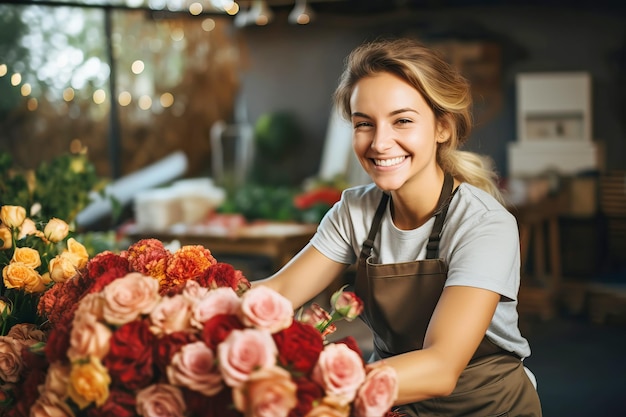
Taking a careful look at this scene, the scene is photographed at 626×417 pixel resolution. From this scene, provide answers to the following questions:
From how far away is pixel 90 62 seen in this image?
588cm

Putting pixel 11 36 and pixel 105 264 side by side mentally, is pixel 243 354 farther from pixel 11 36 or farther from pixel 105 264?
pixel 11 36

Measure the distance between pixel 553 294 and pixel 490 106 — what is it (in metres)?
2.08

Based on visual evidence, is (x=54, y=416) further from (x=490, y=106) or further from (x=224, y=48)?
(x=224, y=48)

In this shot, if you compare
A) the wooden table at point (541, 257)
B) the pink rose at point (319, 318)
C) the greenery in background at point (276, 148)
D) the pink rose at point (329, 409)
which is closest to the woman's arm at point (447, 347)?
the pink rose at point (319, 318)

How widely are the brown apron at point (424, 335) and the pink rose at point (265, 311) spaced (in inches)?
27.3

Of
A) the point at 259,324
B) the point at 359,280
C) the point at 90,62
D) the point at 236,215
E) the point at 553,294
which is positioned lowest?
the point at 553,294

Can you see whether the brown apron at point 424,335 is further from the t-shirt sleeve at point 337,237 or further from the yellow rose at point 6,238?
the yellow rose at point 6,238

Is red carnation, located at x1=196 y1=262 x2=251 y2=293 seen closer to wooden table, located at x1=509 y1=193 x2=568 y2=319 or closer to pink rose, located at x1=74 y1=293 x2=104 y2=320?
pink rose, located at x1=74 y1=293 x2=104 y2=320

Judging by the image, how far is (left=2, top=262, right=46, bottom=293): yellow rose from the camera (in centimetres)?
153

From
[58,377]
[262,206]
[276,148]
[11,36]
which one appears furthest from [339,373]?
[276,148]

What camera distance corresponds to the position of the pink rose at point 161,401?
1101 millimetres

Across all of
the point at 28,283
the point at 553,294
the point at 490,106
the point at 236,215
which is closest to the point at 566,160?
the point at 490,106

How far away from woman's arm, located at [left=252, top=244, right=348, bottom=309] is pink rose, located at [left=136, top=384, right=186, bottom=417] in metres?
0.81

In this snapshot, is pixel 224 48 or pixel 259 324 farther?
pixel 224 48
